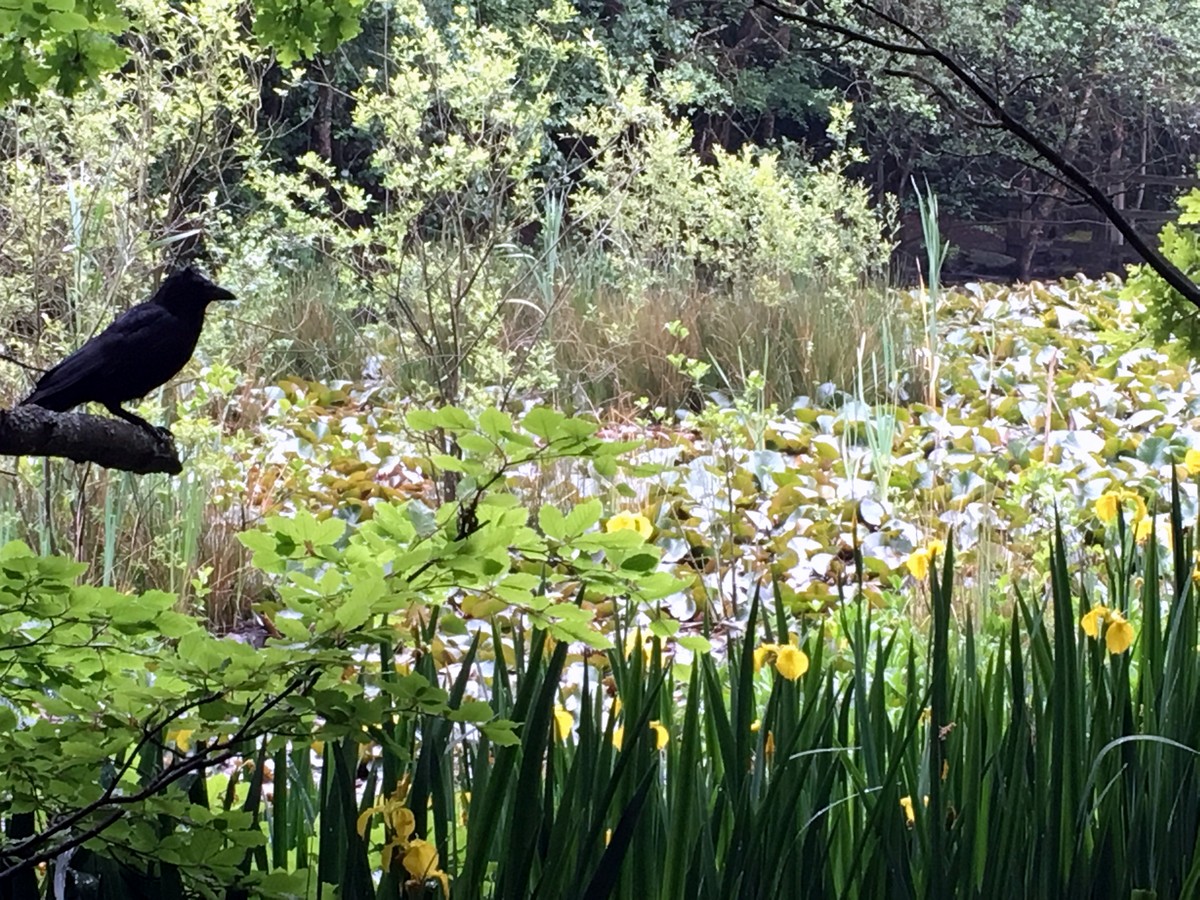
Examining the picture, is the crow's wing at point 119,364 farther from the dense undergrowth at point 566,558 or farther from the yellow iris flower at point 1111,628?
the yellow iris flower at point 1111,628

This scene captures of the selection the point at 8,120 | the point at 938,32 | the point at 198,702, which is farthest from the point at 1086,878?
the point at 938,32

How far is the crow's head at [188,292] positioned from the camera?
5.09 ft

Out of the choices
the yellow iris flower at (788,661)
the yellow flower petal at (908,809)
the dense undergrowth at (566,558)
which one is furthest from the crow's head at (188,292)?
the yellow flower petal at (908,809)

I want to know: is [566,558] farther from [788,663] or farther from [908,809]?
[908,809]

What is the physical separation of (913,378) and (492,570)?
392cm

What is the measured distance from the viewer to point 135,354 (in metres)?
1.46

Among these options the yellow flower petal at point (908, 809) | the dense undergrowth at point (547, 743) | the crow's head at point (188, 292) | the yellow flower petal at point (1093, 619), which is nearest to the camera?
the dense undergrowth at point (547, 743)

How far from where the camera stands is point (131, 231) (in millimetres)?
2834

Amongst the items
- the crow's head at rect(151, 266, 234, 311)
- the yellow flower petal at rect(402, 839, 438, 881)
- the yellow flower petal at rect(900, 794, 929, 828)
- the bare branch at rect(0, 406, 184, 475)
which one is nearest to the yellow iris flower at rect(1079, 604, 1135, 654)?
the yellow flower petal at rect(900, 794, 929, 828)

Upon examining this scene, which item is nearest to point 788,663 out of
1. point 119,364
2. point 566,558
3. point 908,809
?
point 908,809

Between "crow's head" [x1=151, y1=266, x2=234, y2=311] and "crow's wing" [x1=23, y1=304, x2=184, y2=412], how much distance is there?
0.03 meters

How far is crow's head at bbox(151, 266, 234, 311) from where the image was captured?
1553mm

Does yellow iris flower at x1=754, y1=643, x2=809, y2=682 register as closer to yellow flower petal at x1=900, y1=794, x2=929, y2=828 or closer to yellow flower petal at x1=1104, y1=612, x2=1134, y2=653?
yellow flower petal at x1=900, y1=794, x2=929, y2=828

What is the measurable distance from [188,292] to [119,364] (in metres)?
→ 0.16
